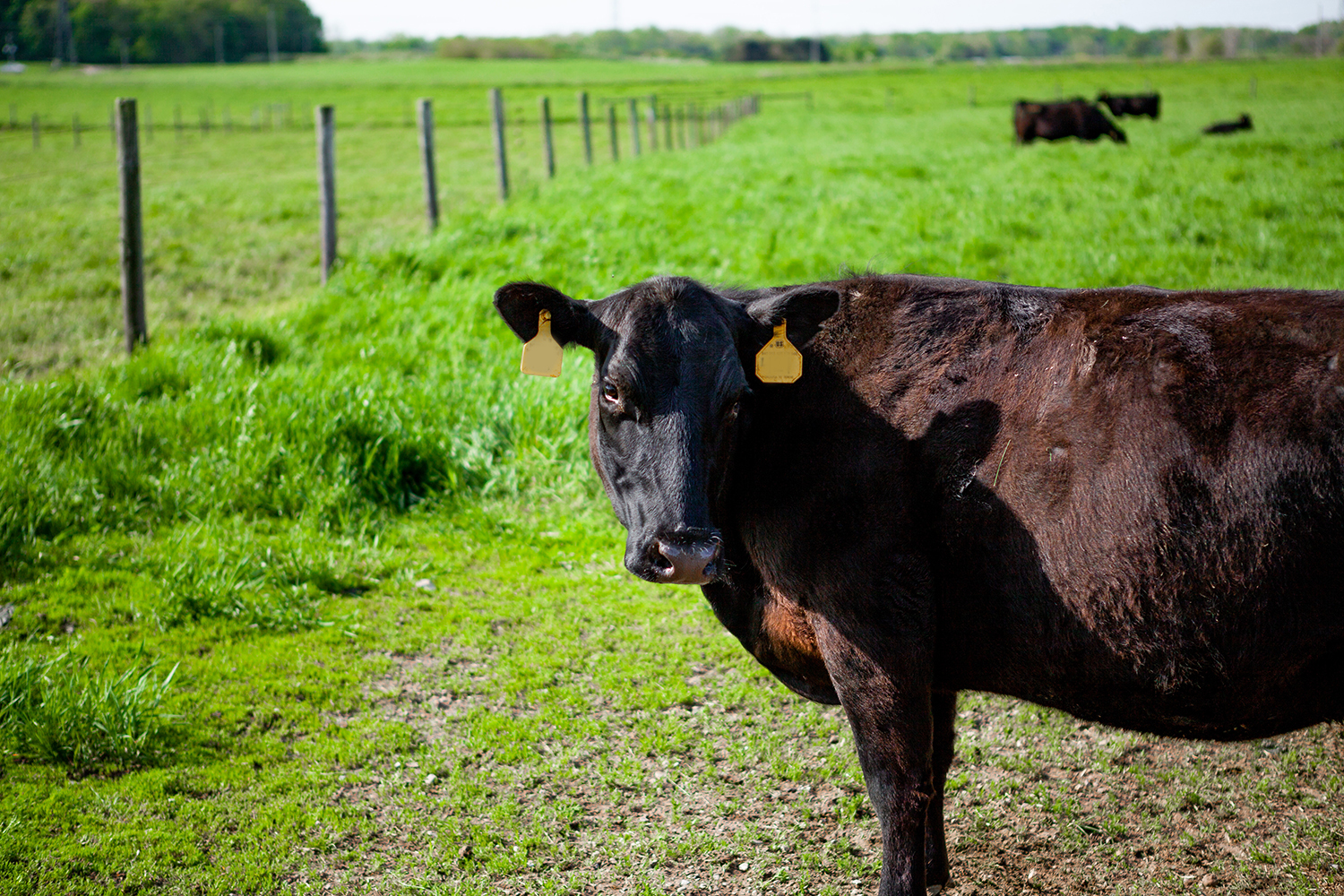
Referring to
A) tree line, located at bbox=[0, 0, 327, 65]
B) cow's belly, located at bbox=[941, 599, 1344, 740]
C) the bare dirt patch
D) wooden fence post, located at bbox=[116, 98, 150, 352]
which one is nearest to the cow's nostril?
cow's belly, located at bbox=[941, 599, 1344, 740]

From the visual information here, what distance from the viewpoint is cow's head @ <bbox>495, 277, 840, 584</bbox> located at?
311cm

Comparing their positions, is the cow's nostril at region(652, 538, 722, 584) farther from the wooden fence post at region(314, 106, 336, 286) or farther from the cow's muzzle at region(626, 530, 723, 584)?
the wooden fence post at region(314, 106, 336, 286)

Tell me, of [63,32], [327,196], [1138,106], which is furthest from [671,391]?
[63,32]

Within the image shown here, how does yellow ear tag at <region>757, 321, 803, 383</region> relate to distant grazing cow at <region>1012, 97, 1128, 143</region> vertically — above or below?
below

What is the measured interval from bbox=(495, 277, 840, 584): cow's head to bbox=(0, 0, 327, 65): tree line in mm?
123844

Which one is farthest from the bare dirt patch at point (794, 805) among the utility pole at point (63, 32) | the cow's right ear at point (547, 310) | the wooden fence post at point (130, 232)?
the utility pole at point (63, 32)

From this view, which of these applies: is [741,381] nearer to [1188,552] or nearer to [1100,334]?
[1100,334]

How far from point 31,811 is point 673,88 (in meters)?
82.8

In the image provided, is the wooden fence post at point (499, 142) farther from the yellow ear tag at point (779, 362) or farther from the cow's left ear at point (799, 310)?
the yellow ear tag at point (779, 362)

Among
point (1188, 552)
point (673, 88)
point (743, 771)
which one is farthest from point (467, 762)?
point (673, 88)

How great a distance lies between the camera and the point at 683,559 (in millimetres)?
2988

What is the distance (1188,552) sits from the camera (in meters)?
2.68

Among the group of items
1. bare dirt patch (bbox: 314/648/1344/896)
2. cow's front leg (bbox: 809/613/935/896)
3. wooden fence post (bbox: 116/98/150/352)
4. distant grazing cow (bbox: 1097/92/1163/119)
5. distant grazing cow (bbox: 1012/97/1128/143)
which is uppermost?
distant grazing cow (bbox: 1097/92/1163/119)

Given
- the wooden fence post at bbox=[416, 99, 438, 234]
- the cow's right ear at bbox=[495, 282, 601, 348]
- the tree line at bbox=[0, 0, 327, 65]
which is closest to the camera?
the cow's right ear at bbox=[495, 282, 601, 348]
